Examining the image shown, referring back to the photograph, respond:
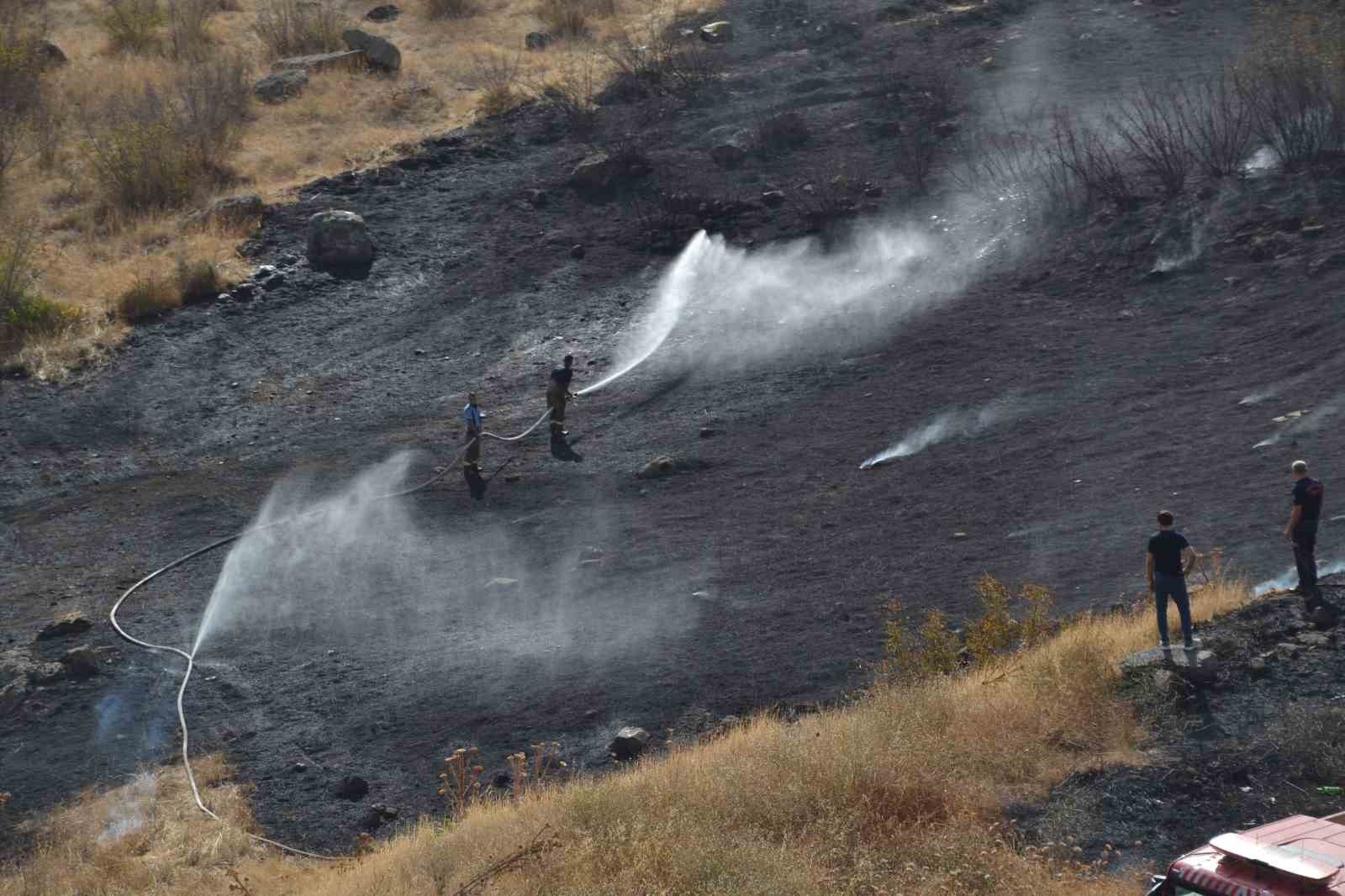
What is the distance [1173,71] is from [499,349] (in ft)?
46.0

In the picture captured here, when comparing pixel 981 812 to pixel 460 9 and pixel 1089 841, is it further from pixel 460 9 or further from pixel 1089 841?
pixel 460 9

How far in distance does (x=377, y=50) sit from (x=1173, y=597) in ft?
80.5

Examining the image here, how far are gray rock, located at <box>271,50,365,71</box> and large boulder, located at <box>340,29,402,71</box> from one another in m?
0.18

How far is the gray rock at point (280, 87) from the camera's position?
93.6 feet

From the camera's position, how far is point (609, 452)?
16.7 m

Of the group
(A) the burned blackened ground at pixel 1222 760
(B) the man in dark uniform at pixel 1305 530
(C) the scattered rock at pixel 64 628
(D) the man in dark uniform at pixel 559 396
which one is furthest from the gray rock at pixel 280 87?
(A) the burned blackened ground at pixel 1222 760

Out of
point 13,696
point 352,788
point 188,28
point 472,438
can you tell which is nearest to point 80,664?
point 13,696

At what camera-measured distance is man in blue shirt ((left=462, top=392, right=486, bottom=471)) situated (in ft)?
53.1

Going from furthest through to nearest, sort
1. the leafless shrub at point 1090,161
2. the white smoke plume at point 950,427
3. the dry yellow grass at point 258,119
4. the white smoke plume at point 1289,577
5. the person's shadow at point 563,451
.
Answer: the dry yellow grass at point 258,119 → the leafless shrub at point 1090,161 → the person's shadow at point 563,451 → the white smoke plume at point 950,427 → the white smoke plume at point 1289,577

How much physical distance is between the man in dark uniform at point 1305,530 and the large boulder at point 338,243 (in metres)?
16.5

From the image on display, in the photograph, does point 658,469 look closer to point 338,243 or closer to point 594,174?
point 338,243

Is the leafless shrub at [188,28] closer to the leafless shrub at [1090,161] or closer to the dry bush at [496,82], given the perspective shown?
the dry bush at [496,82]

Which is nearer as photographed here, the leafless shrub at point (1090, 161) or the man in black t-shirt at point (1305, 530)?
the man in black t-shirt at point (1305, 530)

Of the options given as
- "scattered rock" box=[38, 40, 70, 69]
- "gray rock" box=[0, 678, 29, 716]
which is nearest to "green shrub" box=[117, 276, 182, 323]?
"gray rock" box=[0, 678, 29, 716]
